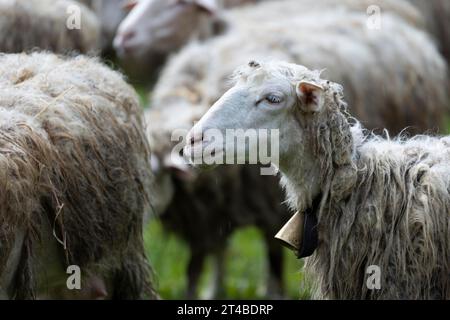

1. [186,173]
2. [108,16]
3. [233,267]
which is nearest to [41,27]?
[186,173]

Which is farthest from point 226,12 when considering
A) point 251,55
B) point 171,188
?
point 171,188

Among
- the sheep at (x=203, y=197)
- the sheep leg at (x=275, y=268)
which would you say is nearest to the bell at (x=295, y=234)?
the sheep at (x=203, y=197)

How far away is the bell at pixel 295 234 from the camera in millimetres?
4277

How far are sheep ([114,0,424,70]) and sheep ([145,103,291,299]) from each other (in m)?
1.12

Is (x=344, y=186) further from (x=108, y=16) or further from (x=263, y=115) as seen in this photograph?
(x=108, y=16)

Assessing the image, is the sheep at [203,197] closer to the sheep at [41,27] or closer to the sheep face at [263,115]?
the sheep at [41,27]

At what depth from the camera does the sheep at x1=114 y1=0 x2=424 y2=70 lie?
25.8 feet

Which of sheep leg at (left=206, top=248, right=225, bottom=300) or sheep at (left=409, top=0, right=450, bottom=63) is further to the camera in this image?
sheep at (left=409, top=0, right=450, bottom=63)

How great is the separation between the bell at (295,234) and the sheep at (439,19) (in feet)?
20.0

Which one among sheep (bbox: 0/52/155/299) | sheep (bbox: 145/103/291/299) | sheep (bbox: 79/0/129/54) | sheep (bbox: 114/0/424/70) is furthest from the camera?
sheep (bbox: 79/0/129/54)

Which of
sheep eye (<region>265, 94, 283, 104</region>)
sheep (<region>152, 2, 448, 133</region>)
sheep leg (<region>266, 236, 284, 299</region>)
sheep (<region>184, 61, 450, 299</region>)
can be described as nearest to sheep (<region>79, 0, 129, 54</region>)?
sheep (<region>152, 2, 448, 133</region>)

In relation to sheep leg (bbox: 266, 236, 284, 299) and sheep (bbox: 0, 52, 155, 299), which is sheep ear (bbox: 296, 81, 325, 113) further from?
sheep leg (bbox: 266, 236, 284, 299)

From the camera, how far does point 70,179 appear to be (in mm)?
4480
